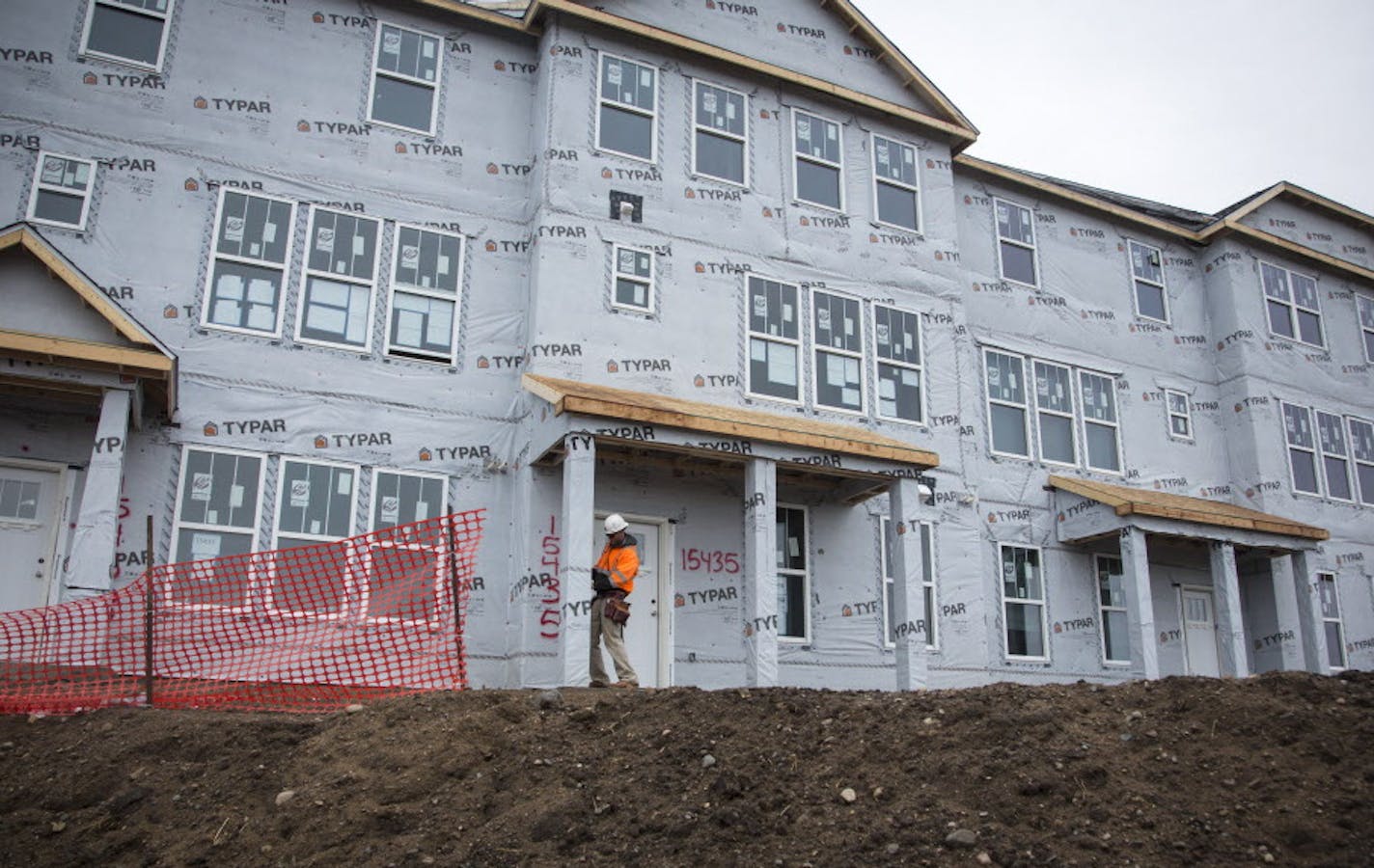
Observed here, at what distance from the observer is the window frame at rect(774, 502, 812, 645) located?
1488cm

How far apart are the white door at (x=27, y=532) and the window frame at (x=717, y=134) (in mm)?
9240

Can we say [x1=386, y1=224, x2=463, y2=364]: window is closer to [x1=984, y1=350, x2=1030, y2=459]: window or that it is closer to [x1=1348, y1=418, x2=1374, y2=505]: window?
[x1=984, y1=350, x2=1030, y2=459]: window

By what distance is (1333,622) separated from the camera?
786 inches

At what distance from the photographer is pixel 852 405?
16219mm

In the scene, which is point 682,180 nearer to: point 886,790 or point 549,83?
point 549,83

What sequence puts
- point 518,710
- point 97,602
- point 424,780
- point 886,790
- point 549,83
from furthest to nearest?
1. point 549,83
2. point 97,602
3. point 518,710
4. point 424,780
5. point 886,790

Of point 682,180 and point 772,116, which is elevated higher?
point 772,116

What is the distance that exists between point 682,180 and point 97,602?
928cm

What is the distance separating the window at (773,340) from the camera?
1557 centimetres

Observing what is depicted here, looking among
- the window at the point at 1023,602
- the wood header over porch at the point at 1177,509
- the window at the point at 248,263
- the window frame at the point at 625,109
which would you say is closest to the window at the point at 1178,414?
the wood header over porch at the point at 1177,509

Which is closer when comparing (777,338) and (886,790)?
(886,790)

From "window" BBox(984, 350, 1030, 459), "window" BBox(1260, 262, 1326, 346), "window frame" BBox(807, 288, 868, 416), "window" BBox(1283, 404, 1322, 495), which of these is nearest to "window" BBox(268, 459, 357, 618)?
"window frame" BBox(807, 288, 868, 416)

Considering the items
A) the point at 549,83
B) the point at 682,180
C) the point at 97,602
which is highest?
the point at 549,83

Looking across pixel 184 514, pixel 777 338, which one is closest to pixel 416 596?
pixel 184 514
